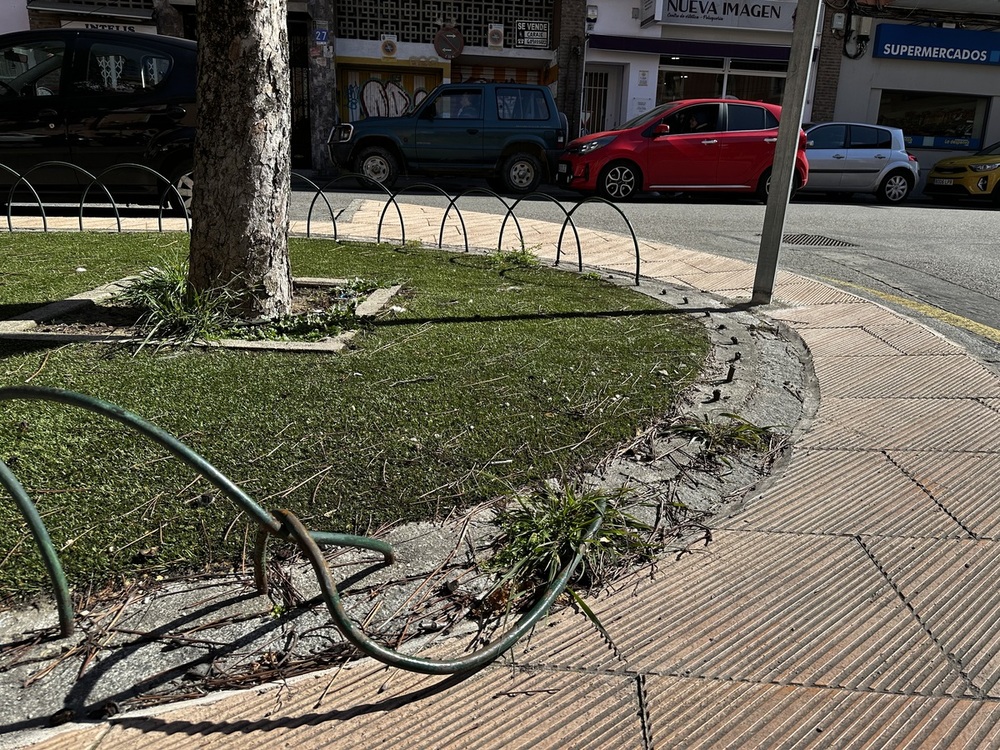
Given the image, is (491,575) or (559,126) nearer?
(491,575)

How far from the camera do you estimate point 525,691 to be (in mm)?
1877

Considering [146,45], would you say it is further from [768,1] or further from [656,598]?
[768,1]

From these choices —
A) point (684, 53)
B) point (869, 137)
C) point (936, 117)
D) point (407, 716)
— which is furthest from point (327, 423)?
point (936, 117)

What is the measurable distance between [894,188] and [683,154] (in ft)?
16.1

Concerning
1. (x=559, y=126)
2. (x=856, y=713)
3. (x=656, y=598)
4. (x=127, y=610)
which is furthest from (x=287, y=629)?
(x=559, y=126)

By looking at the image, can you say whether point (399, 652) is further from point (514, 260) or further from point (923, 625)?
point (514, 260)

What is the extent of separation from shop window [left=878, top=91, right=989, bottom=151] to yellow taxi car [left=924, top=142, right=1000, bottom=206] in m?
5.98

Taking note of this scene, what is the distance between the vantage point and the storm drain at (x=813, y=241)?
9.22m

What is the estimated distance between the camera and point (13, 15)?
17531mm

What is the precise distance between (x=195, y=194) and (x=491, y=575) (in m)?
2.95

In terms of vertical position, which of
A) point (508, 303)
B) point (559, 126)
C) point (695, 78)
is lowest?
point (508, 303)

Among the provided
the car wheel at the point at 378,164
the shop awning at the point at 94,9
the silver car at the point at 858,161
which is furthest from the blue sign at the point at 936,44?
the shop awning at the point at 94,9

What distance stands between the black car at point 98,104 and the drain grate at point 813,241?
7060 millimetres

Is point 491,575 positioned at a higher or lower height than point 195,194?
lower
